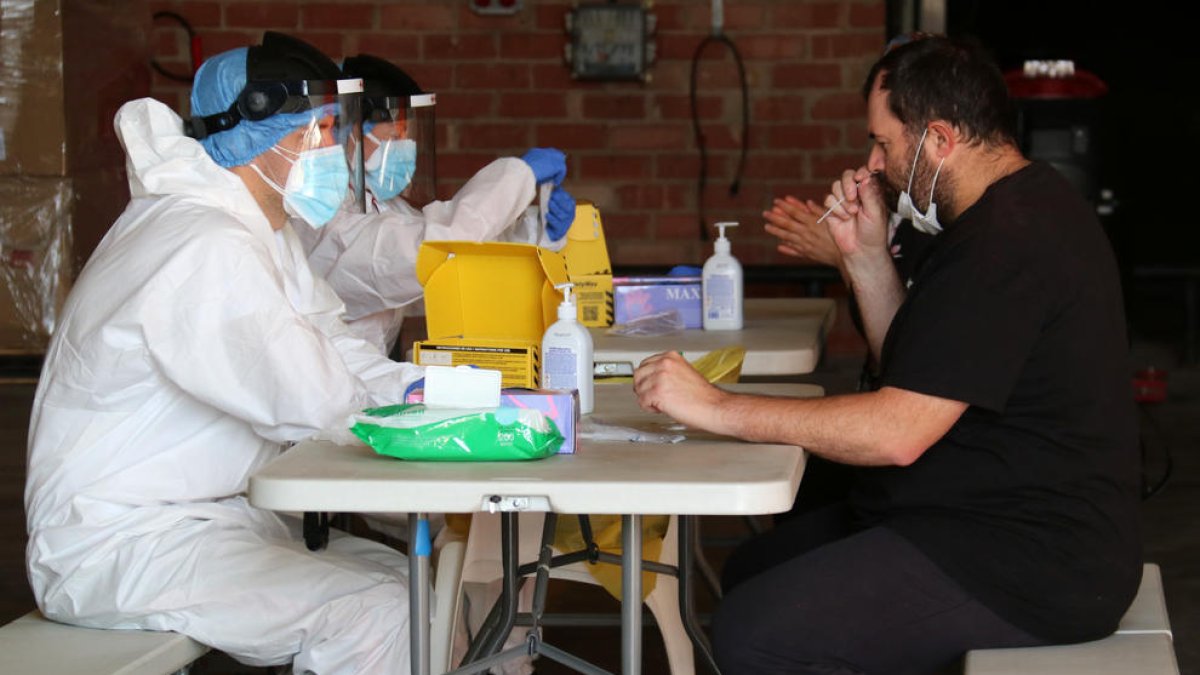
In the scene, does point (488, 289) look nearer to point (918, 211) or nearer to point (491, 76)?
point (918, 211)

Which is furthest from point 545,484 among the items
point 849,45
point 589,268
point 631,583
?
point 849,45

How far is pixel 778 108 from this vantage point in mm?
6086

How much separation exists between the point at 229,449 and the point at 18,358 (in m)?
4.57

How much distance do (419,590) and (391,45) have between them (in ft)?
13.8

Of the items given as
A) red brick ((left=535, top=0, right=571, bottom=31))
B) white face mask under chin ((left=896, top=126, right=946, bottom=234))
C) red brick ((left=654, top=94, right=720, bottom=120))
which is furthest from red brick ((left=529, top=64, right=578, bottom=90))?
white face mask under chin ((left=896, top=126, right=946, bottom=234))

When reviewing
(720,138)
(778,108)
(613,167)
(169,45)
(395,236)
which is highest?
(169,45)

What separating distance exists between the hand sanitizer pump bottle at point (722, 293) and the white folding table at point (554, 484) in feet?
4.34

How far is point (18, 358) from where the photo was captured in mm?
6488

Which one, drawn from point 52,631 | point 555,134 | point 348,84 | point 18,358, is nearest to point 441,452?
point 52,631

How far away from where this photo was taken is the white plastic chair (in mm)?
2625

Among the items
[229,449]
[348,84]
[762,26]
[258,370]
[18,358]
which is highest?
[762,26]

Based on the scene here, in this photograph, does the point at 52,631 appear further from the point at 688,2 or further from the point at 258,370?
the point at 688,2

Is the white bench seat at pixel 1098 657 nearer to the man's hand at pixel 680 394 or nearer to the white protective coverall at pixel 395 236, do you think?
the man's hand at pixel 680 394

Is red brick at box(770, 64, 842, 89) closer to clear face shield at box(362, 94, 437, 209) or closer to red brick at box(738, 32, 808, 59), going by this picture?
red brick at box(738, 32, 808, 59)
